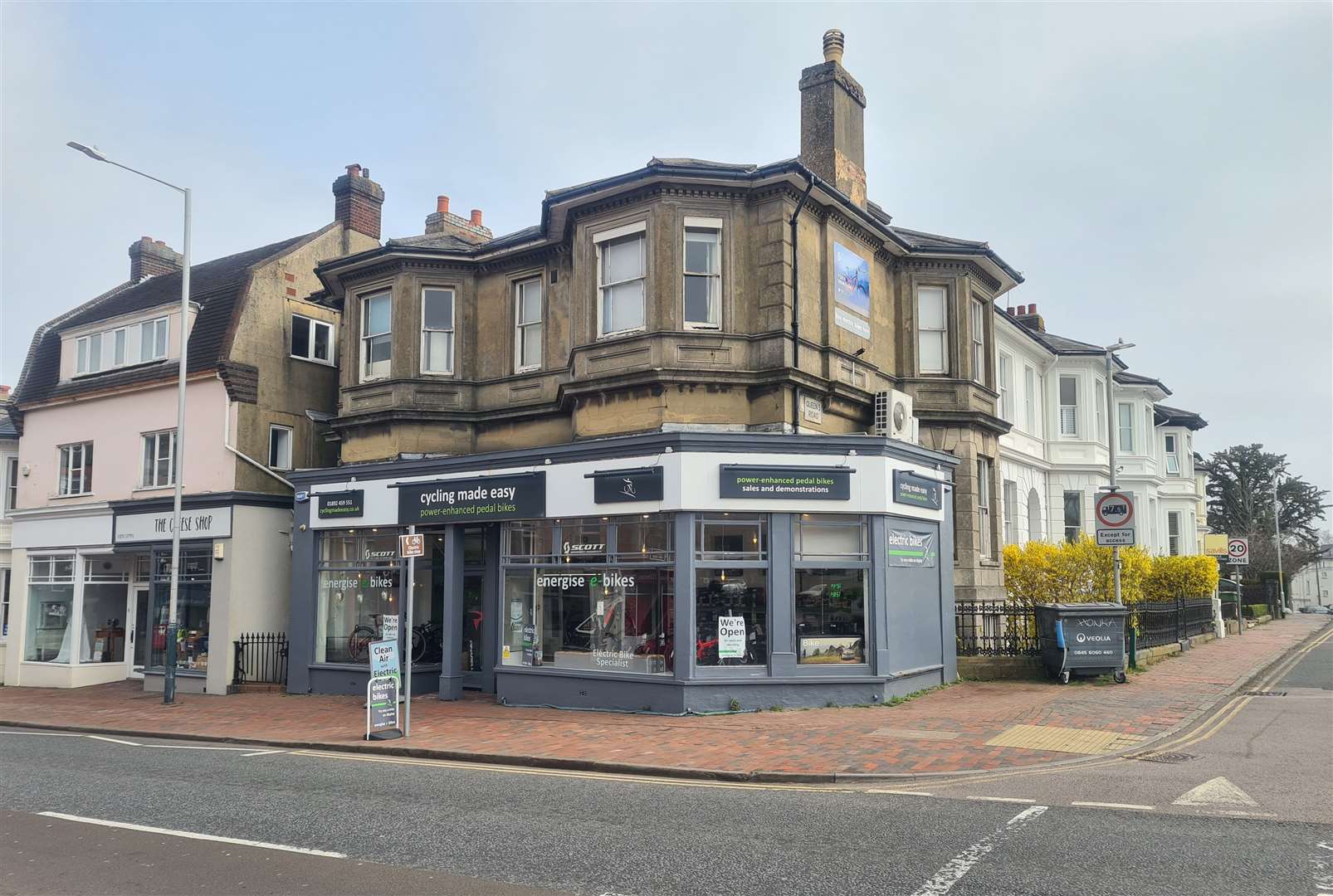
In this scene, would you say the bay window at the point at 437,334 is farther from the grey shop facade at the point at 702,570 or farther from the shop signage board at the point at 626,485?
the shop signage board at the point at 626,485

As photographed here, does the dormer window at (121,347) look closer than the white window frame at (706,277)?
No

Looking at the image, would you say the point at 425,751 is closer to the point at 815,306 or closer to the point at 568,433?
the point at 568,433

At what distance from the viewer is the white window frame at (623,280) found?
58.9 feet

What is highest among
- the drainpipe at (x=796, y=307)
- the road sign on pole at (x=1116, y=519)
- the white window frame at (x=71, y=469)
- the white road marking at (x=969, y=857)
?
the drainpipe at (x=796, y=307)

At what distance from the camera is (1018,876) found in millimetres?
6848

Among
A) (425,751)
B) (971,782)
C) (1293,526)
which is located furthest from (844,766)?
(1293,526)

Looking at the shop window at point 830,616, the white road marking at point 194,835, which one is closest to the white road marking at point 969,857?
the white road marking at point 194,835

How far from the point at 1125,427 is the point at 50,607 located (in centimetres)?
3647

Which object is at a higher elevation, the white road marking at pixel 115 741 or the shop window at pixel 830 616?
the shop window at pixel 830 616

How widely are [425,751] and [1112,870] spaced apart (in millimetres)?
8917

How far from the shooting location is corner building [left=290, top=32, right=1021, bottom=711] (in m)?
16.2

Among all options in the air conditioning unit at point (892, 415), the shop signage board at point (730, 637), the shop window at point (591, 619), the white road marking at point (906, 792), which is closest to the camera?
the white road marking at point (906, 792)

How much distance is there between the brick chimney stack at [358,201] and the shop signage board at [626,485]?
14528mm

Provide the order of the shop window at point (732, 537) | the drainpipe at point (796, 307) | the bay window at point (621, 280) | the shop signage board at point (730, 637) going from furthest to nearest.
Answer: the bay window at point (621, 280)
the drainpipe at point (796, 307)
the shop window at point (732, 537)
the shop signage board at point (730, 637)
